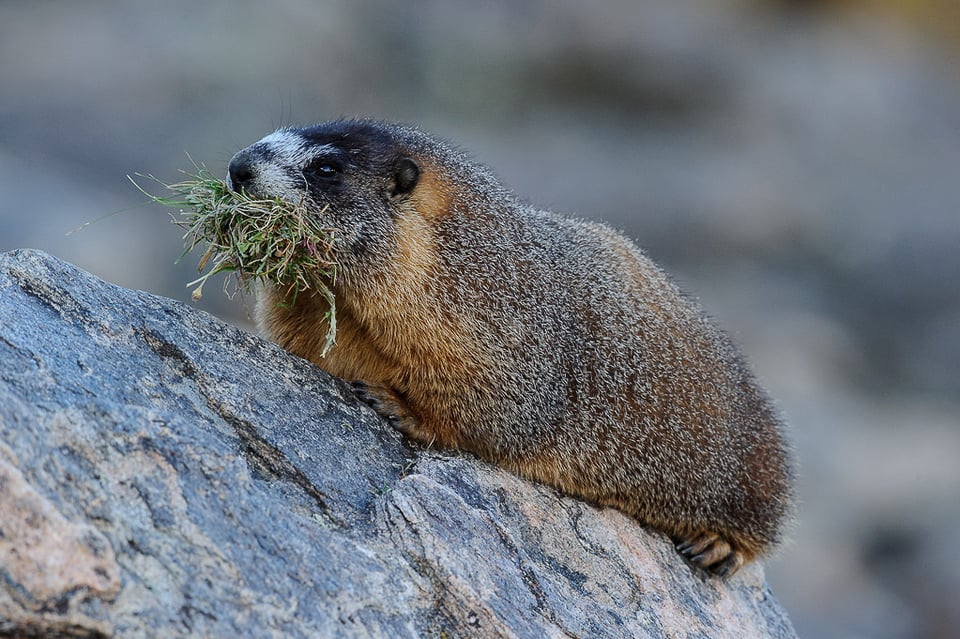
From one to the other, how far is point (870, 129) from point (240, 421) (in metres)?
20.4

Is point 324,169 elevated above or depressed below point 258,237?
above

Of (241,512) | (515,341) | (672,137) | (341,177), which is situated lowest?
(241,512)

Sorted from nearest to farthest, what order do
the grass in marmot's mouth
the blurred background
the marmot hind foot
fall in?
the grass in marmot's mouth, the marmot hind foot, the blurred background

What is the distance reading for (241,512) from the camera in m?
4.50

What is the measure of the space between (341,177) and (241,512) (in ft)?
7.47

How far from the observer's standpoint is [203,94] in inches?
807

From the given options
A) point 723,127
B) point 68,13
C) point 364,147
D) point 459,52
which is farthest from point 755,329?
→ point 68,13

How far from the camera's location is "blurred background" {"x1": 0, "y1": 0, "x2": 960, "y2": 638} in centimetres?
1684

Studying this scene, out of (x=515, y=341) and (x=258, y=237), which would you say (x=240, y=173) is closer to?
(x=258, y=237)

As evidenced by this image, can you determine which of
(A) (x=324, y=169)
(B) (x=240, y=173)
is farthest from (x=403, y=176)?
(B) (x=240, y=173)

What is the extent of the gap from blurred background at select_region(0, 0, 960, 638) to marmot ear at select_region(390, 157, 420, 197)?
971cm

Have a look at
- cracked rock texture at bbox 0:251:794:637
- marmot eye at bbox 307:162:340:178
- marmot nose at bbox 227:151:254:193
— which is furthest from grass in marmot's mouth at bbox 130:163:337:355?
cracked rock texture at bbox 0:251:794:637

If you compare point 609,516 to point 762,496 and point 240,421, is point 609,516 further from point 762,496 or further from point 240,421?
point 240,421

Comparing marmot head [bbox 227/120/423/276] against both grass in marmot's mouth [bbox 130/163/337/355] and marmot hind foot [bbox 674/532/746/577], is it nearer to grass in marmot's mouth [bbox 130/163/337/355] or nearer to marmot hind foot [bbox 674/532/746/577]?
grass in marmot's mouth [bbox 130/163/337/355]
